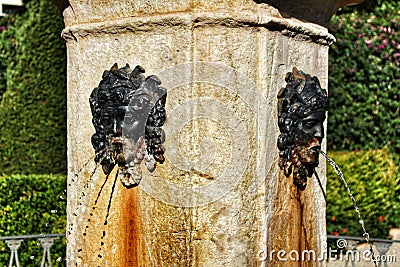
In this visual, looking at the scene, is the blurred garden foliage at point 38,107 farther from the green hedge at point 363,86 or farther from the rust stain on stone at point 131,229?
the rust stain on stone at point 131,229

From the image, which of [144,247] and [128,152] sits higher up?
[128,152]

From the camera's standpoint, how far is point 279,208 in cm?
266

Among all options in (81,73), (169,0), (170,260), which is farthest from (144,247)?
(169,0)

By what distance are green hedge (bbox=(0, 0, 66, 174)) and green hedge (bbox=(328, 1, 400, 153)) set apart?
3.27m

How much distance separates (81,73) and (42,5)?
444 cm

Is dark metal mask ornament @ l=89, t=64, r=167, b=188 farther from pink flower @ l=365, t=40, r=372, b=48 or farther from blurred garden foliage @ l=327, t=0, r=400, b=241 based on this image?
pink flower @ l=365, t=40, r=372, b=48

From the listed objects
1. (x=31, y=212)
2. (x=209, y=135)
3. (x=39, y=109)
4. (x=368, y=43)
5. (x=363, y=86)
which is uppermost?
(x=368, y=43)

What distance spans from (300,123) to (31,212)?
12.3ft

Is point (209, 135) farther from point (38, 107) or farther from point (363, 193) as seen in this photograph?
point (363, 193)

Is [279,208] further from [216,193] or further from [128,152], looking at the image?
[128,152]

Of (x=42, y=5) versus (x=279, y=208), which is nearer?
(x=279, y=208)

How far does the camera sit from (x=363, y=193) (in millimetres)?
7465

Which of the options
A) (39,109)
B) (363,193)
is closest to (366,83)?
(363,193)

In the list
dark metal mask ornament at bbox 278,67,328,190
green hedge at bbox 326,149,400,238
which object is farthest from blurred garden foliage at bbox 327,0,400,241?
dark metal mask ornament at bbox 278,67,328,190
